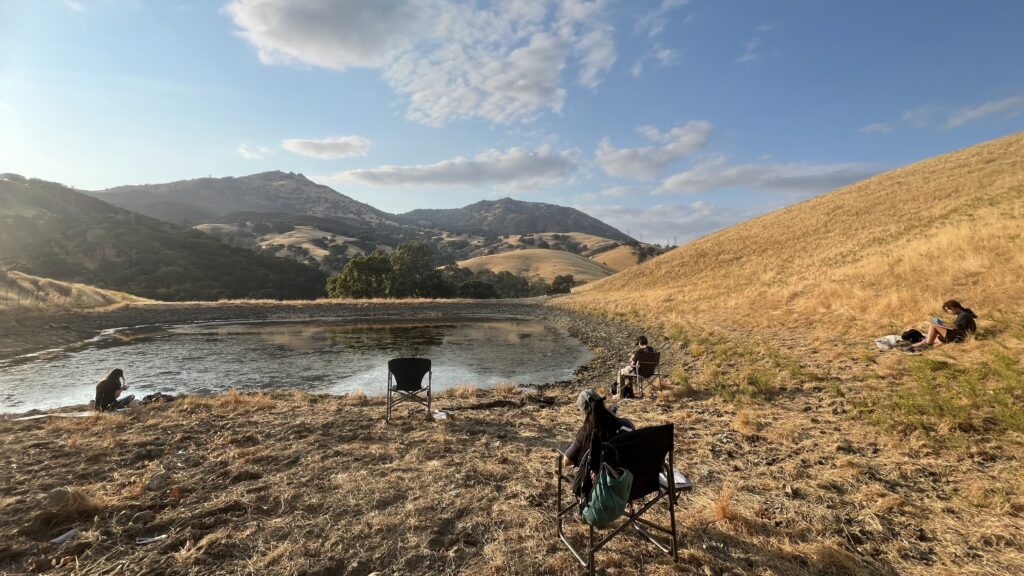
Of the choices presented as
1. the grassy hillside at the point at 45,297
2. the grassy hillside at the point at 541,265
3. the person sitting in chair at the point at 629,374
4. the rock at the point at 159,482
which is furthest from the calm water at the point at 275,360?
the grassy hillside at the point at 541,265

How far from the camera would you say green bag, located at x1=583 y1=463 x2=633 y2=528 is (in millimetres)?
Answer: 3059

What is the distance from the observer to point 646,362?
9742mm

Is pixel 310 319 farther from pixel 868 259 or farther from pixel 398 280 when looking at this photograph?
pixel 868 259

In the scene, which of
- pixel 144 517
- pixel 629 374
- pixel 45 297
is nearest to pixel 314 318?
pixel 45 297

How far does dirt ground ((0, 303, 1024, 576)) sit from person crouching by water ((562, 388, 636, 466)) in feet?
2.80

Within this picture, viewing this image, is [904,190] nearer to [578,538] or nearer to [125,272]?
[578,538]

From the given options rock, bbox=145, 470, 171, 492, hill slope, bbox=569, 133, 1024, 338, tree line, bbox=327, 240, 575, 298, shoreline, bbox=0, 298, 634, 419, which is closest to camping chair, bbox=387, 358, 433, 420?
rock, bbox=145, 470, 171, 492

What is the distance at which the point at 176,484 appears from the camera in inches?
197

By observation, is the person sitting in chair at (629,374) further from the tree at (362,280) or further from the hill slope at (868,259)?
the tree at (362,280)

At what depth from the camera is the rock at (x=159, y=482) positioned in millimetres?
4879

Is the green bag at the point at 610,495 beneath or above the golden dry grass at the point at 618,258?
beneath

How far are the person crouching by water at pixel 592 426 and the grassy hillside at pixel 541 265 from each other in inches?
3571

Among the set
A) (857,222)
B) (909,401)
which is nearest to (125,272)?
(909,401)

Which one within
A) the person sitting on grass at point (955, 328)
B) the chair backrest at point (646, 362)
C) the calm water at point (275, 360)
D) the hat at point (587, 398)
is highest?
the person sitting on grass at point (955, 328)
